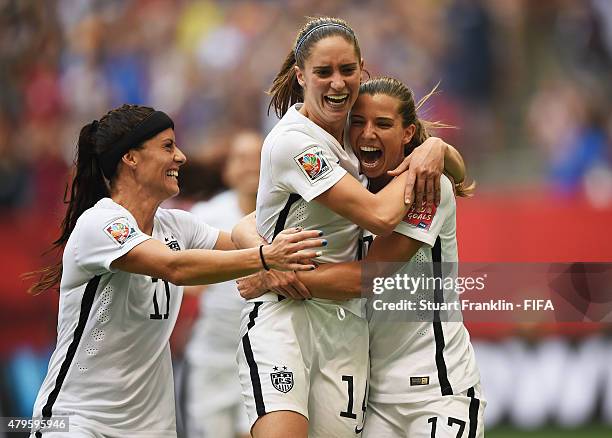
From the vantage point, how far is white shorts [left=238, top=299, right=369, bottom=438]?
4801 millimetres

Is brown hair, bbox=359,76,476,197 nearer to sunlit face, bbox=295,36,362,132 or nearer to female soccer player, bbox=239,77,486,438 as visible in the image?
female soccer player, bbox=239,77,486,438

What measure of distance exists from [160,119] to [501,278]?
197cm

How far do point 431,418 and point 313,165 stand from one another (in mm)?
1194

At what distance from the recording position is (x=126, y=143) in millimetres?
5109

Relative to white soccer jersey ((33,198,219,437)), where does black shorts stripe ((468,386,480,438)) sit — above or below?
below

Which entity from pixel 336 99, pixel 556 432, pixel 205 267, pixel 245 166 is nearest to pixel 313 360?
pixel 205 267

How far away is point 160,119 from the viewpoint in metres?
5.23

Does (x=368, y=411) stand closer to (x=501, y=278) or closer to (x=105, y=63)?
(x=501, y=278)

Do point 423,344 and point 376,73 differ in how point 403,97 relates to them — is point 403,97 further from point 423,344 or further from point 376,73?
point 376,73

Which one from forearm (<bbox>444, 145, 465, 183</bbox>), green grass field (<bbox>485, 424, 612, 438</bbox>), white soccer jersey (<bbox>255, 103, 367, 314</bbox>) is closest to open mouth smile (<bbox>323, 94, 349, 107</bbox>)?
white soccer jersey (<bbox>255, 103, 367, 314</bbox>)

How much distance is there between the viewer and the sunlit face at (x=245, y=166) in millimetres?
7855

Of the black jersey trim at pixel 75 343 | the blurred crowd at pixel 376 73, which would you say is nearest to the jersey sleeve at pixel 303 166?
the black jersey trim at pixel 75 343

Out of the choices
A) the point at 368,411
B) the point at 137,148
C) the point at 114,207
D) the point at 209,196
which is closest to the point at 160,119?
the point at 137,148

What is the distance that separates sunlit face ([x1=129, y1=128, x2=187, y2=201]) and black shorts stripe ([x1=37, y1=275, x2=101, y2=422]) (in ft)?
1.74
